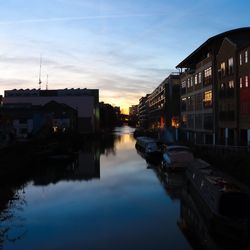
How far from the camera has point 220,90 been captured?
2151 inches

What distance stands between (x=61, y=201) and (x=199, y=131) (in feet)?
119

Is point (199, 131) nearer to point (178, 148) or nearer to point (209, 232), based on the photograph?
point (178, 148)

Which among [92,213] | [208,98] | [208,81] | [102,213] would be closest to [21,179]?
[92,213]

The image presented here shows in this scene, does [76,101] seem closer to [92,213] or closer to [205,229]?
[92,213]

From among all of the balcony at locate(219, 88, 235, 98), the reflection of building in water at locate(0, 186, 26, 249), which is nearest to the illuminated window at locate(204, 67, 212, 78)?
the balcony at locate(219, 88, 235, 98)

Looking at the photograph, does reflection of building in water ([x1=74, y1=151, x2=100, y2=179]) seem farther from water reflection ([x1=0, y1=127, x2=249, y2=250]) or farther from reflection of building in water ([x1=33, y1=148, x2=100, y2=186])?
water reflection ([x1=0, y1=127, x2=249, y2=250])

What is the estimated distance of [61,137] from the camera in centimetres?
8694

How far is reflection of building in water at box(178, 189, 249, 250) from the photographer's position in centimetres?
1958

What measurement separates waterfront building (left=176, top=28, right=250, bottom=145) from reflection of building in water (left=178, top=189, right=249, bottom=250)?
2141cm

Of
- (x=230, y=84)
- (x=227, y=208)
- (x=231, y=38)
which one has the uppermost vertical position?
(x=231, y=38)

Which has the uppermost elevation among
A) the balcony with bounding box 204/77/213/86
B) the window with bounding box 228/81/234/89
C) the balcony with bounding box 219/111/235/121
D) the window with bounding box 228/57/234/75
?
the window with bounding box 228/57/234/75

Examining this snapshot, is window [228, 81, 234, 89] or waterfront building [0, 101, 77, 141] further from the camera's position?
waterfront building [0, 101, 77, 141]

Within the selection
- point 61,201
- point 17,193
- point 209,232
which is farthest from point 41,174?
point 209,232

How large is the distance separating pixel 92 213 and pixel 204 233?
8245mm
